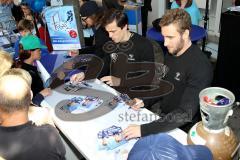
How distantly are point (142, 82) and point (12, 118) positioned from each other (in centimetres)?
140

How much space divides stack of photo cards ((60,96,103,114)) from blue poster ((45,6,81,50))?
120cm

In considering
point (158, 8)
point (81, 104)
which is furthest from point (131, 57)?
point (158, 8)

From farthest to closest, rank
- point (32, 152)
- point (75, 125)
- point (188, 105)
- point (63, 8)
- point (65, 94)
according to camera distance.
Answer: point (63, 8)
point (65, 94)
point (75, 125)
point (188, 105)
point (32, 152)

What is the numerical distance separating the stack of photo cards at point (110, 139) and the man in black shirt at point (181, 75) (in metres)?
0.05

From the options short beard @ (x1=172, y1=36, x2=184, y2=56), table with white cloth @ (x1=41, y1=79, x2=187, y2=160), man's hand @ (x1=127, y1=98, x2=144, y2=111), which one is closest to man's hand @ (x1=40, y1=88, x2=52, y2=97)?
table with white cloth @ (x1=41, y1=79, x2=187, y2=160)

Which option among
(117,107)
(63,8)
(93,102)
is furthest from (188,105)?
(63,8)

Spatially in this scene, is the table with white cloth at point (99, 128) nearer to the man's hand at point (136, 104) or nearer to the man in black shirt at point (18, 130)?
the man's hand at point (136, 104)

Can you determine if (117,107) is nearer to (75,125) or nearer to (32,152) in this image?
(75,125)

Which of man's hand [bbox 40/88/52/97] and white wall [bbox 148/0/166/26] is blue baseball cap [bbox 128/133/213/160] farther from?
white wall [bbox 148/0/166/26]

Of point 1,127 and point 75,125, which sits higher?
point 1,127

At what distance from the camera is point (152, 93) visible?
7.82 ft

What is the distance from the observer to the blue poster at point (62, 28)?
3.14m

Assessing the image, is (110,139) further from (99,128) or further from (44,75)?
(44,75)

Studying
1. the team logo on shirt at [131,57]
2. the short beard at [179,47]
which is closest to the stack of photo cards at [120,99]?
the team logo on shirt at [131,57]
